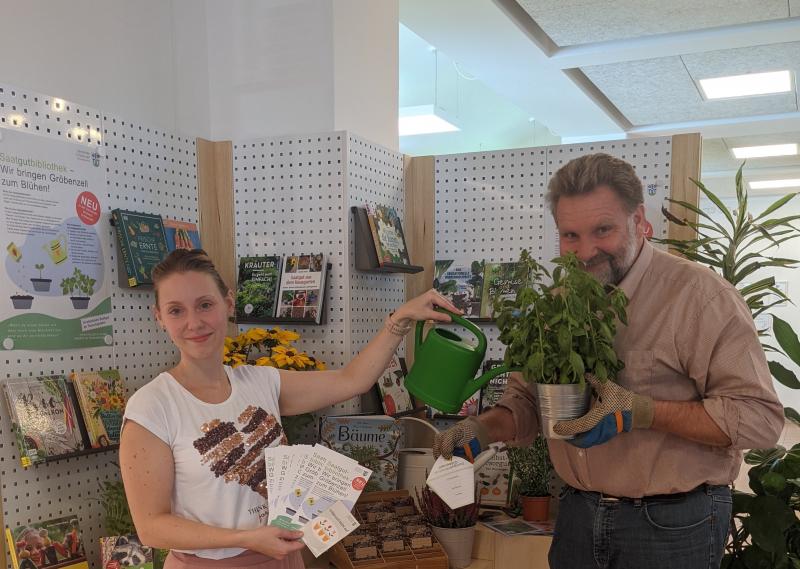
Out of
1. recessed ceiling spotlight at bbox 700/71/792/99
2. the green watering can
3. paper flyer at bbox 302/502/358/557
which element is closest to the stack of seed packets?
paper flyer at bbox 302/502/358/557

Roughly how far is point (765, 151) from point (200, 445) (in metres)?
9.22

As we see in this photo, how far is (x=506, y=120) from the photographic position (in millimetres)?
10656

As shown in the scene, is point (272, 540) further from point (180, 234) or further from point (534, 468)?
point (180, 234)

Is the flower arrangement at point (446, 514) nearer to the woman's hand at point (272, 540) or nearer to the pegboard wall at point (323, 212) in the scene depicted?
the pegboard wall at point (323, 212)

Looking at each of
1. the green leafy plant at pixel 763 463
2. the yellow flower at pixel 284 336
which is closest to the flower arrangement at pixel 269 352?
the yellow flower at pixel 284 336

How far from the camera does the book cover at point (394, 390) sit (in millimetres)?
3223

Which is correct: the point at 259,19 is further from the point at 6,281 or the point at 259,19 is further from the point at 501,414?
the point at 501,414

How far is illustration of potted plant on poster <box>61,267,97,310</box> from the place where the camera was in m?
2.48

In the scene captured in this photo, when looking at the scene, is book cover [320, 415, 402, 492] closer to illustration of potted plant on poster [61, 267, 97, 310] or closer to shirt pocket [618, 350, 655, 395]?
illustration of potted plant on poster [61, 267, 97, 310]

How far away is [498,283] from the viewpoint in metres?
3.27

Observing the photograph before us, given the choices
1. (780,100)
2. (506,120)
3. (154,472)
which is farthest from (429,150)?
(154,472)

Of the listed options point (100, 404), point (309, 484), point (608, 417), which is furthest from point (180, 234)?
point (608, 417)

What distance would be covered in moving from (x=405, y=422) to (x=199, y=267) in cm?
163

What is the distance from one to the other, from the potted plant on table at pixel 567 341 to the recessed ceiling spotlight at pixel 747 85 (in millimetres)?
5420
